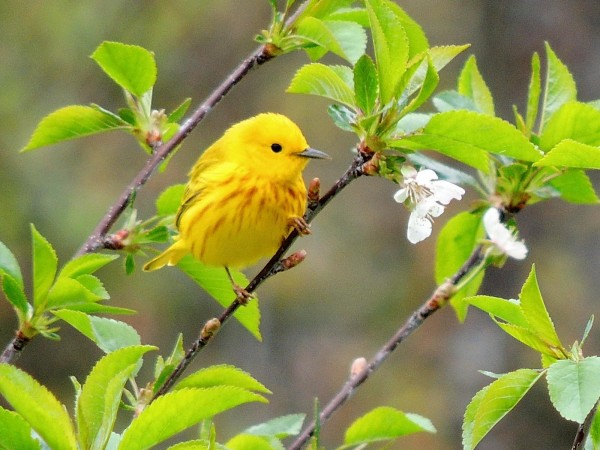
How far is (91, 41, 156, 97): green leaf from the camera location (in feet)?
7.27

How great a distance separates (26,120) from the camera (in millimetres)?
7094

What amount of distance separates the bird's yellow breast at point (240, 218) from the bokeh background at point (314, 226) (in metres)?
3.71

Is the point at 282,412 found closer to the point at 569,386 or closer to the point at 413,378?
the point at 413,378

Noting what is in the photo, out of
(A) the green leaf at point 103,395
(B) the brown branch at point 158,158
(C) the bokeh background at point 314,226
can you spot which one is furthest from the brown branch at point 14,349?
(C) the bokeh background at point 314,226

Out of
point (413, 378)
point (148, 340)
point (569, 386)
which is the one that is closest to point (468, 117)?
point (569, 386)

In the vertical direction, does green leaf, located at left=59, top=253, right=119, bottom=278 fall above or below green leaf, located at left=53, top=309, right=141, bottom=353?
above

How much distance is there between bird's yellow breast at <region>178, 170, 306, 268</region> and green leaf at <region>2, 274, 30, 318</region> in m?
0.91

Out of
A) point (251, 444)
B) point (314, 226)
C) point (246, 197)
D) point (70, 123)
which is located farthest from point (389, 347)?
point (314, 226)

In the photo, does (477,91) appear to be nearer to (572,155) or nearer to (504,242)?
(572,155)

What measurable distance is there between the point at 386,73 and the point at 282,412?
6826 mm

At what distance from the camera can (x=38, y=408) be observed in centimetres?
154

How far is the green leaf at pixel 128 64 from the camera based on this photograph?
222 centimetres

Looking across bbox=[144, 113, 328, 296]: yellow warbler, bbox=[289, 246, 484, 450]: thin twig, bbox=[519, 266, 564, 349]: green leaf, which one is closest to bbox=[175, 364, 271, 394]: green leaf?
bbox=[289, 246, 484, 450]: thin twig

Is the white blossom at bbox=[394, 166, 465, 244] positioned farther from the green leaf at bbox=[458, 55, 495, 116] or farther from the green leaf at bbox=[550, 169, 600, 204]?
the green leaf at bbox=[458, 55, 495, 116]
